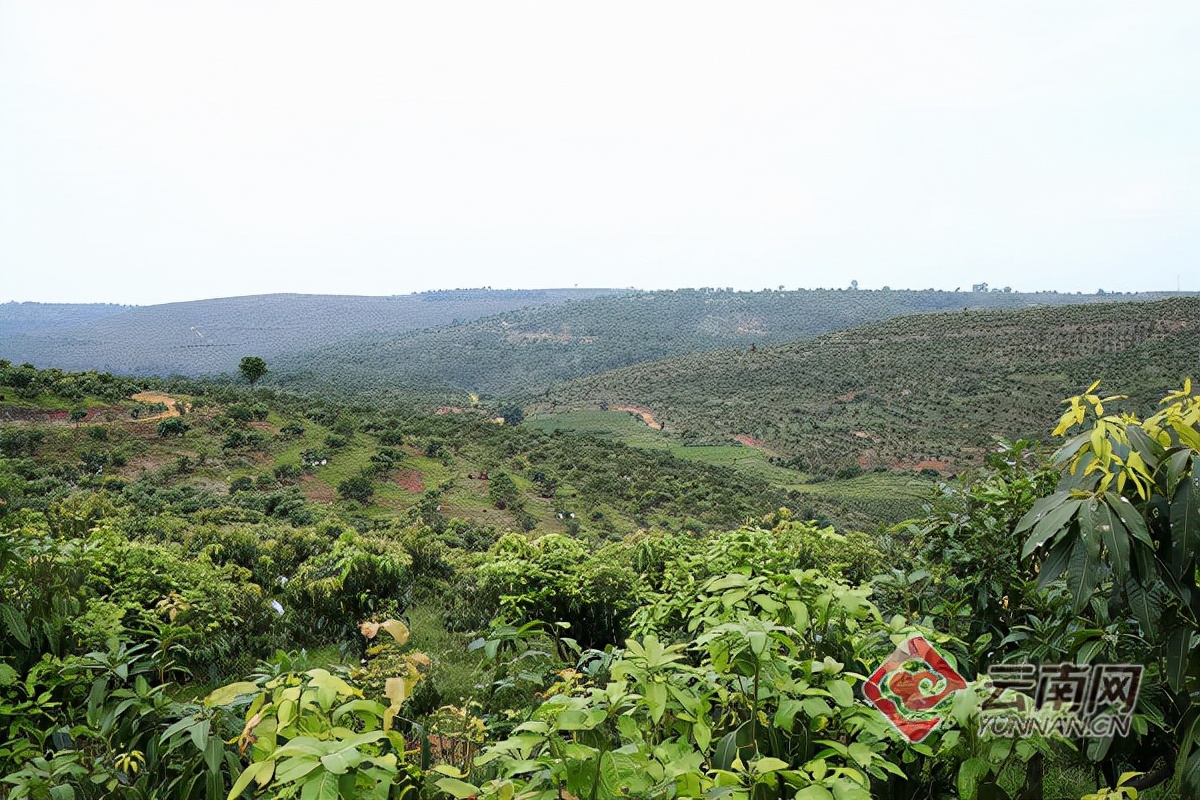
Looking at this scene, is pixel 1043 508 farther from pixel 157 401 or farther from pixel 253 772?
pixel 157 401

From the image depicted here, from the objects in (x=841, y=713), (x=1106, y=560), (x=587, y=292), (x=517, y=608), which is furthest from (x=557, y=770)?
(x=587, y=292)

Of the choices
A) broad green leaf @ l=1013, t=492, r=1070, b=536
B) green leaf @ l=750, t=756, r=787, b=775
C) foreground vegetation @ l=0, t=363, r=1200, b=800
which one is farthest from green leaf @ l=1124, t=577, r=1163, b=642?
green leaf @ l=750, t=756, r=787, b=775

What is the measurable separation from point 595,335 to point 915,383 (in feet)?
203

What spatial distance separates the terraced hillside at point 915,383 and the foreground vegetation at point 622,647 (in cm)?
3150

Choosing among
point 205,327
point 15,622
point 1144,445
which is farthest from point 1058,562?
point 205,327

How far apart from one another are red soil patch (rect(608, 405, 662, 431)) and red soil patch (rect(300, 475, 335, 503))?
104 feet

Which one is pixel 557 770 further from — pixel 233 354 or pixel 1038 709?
pixel 233 354

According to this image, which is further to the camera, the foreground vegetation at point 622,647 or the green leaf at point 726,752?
the green leaf at point 726,752

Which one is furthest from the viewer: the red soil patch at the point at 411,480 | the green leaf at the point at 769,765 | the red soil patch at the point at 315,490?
the red soil patch at the point at 411,480

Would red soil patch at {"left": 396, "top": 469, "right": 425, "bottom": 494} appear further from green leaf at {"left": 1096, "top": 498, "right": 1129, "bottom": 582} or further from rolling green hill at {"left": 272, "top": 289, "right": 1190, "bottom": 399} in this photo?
rolling green hill at {"left": 272, "top": 289, "right": 1190, "bottom": 399}

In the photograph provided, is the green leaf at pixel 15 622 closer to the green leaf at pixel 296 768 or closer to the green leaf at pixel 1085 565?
the green leaf at pixel 296 768

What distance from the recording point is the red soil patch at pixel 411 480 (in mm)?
19131

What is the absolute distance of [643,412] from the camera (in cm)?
5422

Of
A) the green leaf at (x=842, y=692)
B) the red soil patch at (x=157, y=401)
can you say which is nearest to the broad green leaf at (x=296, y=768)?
the green leaf at (x=842, y=692)
